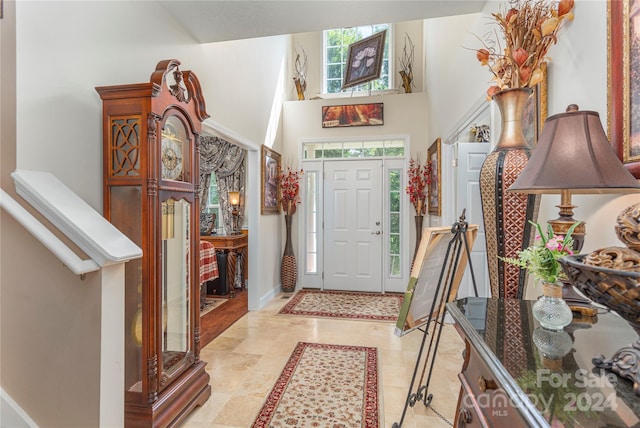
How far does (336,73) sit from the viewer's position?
5.61 meters

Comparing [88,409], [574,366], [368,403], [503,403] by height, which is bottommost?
[368,403]

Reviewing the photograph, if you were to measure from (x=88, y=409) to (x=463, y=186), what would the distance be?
3.40 meters

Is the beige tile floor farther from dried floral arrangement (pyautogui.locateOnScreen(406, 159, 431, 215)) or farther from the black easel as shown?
dried floral arrangement (pyautogui.locateOnScreen(406, 159, 431, 215))

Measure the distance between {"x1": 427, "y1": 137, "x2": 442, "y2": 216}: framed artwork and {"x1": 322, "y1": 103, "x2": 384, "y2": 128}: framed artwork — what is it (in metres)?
0.99

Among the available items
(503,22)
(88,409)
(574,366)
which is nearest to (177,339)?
(88,409)

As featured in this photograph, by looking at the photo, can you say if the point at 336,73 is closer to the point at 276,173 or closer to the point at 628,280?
the point at 276,173

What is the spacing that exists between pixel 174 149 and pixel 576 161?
190 cm

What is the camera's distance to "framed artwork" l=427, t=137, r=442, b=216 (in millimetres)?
3754

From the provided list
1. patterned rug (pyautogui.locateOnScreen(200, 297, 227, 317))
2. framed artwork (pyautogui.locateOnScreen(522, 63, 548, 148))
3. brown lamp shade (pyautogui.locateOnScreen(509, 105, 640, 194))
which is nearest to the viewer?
brown lamp shade (pyautogui.locateOnScreen(509, 105, 640, 194))

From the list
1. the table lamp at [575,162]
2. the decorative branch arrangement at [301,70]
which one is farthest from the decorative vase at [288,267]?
the table lamp at [575,162]

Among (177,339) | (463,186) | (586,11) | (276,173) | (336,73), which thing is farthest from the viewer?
(336,73)

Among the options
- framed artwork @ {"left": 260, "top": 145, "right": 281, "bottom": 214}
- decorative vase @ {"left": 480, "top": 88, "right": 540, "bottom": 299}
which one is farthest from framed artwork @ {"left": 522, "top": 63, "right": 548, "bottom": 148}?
framed artwork @ {"left": 260, "top": 145, "right": 281, "bottom": 214}

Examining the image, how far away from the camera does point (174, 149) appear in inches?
75.9

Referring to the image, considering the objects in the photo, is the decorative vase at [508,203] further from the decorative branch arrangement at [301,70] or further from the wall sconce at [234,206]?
the wall sconce at [234,206]
